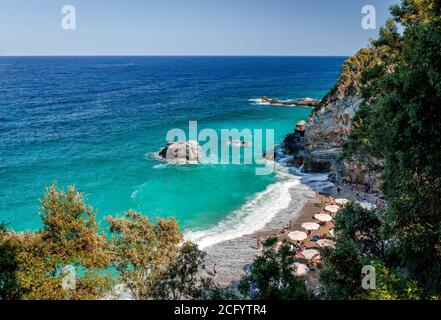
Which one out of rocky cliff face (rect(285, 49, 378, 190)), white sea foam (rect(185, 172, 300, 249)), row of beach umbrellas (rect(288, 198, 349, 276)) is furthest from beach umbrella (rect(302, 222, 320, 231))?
rocky cliff face (rect(285, 49, 378, 190))

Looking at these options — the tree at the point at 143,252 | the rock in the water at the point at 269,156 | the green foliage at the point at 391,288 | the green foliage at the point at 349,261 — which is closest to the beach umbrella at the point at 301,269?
the green foliage at the point at 349,261

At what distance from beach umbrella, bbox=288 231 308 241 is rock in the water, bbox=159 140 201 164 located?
28693mm

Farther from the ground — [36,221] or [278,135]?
[278,135]

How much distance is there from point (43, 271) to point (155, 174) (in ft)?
122

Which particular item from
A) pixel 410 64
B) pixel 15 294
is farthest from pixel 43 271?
pixel 410 64

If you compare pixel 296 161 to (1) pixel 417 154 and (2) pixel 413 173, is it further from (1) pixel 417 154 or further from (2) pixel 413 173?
(1) pixel 417 154

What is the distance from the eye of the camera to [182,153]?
59.5m

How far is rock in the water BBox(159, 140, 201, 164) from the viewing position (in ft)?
194

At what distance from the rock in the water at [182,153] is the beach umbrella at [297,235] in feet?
94.1

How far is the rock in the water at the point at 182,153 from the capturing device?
5912cm

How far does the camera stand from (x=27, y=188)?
46906 millimetres

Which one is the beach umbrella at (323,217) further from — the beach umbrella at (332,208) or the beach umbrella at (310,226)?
the beach umbrella at (332,208)

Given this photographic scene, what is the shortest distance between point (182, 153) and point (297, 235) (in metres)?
31.3

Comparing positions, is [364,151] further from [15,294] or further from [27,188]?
[27,188]
